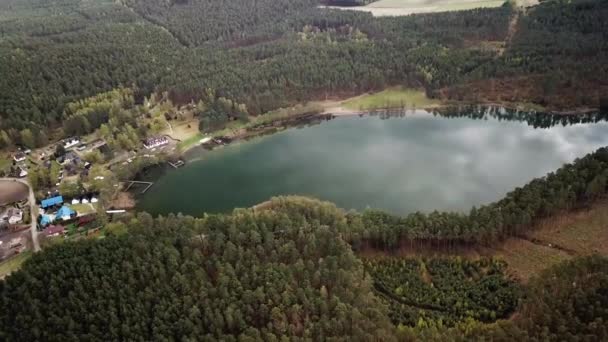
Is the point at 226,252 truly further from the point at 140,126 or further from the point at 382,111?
the point at 382,111

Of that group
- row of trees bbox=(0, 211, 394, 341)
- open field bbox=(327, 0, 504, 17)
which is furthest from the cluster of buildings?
open field bbox=(327, 0, 504, 17)

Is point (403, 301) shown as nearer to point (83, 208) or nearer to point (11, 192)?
point (83, 208)

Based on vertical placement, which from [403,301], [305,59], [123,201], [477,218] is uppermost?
[305,59]

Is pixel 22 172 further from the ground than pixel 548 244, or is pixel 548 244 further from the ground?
pixel 22 172

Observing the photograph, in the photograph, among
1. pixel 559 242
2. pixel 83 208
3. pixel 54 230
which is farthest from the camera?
pixel 83 208

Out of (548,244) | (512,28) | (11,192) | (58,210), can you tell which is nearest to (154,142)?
(58,210)

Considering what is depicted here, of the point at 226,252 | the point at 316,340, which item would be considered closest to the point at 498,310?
the point at 316,340

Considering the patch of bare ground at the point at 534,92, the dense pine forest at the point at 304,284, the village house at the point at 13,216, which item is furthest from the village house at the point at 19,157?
the patch of bare ground at the point at 534,92
